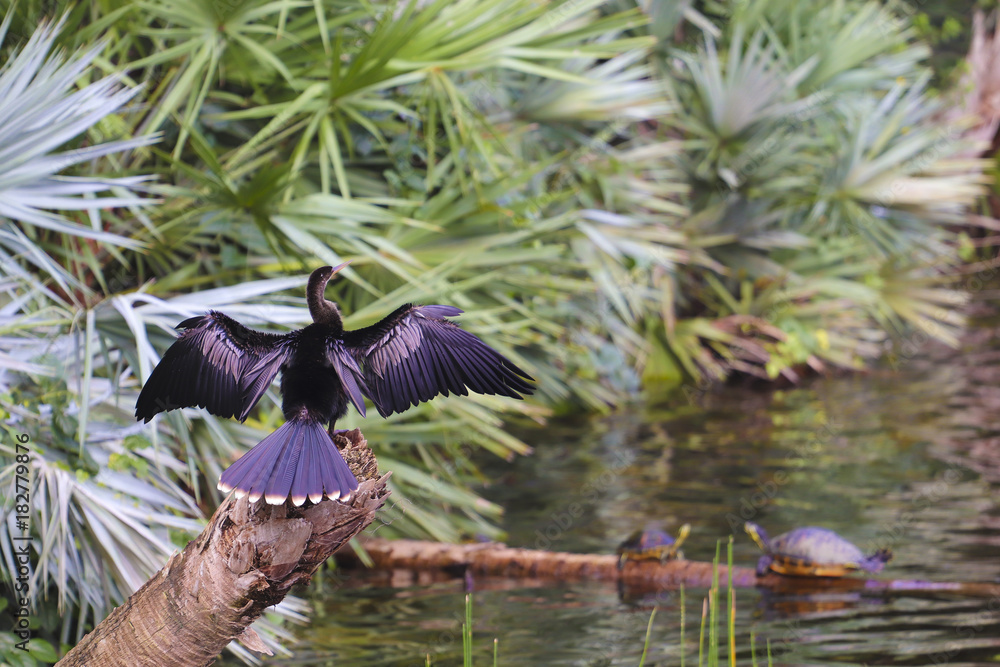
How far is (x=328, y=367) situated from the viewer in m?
2.14

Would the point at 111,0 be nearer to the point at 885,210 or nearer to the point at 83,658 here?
the point at 83,658

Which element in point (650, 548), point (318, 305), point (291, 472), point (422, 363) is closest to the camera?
point (291, 472)

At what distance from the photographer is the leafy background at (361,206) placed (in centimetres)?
304

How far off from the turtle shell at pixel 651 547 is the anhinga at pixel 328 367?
2.14m

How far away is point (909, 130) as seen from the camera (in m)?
9.20

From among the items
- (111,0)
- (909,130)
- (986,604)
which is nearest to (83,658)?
(111,0)

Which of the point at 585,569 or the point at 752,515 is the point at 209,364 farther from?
the point at 752,515

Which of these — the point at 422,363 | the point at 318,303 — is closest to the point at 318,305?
the point at 318,303

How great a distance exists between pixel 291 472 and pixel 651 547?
2585 mm

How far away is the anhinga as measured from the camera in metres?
2.08

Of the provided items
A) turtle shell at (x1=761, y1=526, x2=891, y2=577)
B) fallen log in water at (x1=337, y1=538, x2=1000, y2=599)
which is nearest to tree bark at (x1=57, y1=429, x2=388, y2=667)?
fallen log in water at (x1=337, y1=538, x2=1000, y2=599)

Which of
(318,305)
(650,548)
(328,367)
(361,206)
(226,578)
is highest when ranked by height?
(361,206)

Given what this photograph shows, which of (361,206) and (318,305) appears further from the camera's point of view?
(361,206)

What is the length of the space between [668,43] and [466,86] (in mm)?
3723
